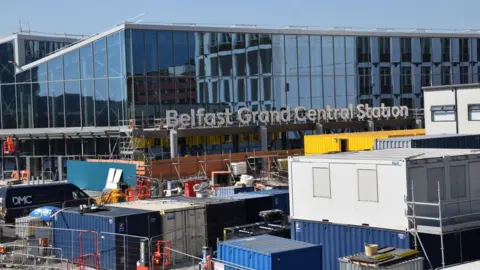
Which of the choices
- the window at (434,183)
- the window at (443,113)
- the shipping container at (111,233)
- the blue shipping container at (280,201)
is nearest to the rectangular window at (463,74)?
the window at (443,113)

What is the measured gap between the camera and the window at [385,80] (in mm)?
63094

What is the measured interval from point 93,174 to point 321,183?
98.6 ft

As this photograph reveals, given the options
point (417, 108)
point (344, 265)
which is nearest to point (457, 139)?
point (344, 265)

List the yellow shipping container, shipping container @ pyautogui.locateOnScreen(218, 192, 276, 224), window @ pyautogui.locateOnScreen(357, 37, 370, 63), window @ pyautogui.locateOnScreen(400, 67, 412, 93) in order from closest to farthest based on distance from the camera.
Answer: shipping container @ pyautogui.locateOnScreen(218, 192, 276, 224) < the yellow shipping container < window @ pyautogui.locateOnScreen(357, 37, 370, 63) < window @ pyautogui.locateOnScreen(400, 67, 412, 93)

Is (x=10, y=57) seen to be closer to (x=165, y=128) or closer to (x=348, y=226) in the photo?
(x=165, y=128)

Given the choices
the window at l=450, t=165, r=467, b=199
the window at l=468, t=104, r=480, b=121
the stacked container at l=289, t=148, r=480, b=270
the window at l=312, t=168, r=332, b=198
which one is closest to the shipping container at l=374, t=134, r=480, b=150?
the stacked container at l=289, t=148, r=480, b=270

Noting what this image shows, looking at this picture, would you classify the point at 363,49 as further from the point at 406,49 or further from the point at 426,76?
the point at 426,76

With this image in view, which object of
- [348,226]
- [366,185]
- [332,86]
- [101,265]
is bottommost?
[101,265]

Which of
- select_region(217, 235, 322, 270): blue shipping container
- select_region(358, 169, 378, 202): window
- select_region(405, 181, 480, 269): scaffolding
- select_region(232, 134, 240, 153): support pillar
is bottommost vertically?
select_region(217, 235, 322, 270): blue shipping container

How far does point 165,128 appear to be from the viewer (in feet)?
161

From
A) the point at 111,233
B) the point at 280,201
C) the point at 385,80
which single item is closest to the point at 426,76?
the point at 385,80

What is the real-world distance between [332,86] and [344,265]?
42.5m

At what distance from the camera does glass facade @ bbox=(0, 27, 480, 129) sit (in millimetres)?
49844

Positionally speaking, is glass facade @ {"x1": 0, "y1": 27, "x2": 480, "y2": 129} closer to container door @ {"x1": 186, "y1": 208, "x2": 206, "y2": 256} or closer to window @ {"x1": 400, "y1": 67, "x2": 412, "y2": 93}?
window @ {"x1": 400, "y1": 67, "x2": 412, "y2": 93}
